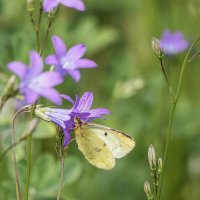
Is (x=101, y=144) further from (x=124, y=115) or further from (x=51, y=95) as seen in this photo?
(x=124, y=115)

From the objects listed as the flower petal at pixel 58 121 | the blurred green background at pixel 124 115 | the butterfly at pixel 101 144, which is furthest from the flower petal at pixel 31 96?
the blurred green background at pixel 124 115

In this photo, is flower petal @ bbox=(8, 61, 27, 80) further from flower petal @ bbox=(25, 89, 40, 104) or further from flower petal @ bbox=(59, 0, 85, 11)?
flower petal @ bbox=(59, 0, 85, 11)

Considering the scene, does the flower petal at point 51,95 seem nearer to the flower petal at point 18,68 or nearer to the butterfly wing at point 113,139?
the flower petal at point 18,68

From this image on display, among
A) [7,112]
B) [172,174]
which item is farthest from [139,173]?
[7,112]

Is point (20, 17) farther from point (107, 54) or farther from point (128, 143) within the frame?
point (128, 143)

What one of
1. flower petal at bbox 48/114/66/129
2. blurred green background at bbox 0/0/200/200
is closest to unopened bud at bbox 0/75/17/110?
flower petal at bbox 48/114/66/129

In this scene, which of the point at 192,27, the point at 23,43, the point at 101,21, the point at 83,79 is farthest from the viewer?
the point at 101,21
